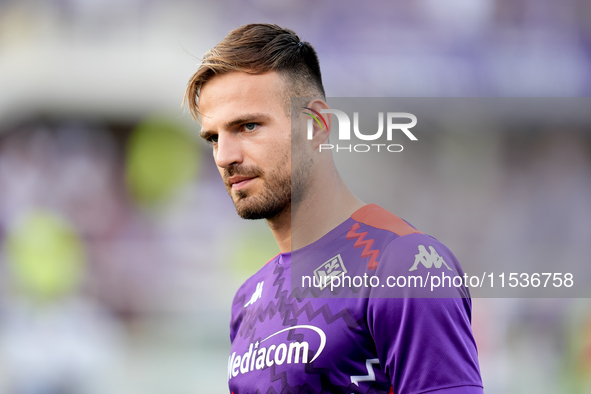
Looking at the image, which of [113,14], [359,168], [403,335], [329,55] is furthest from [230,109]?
[113,14]

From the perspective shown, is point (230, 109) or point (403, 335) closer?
point (403, 335)

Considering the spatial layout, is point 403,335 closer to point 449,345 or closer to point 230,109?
point 449,345

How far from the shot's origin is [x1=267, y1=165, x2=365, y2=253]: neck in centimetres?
176

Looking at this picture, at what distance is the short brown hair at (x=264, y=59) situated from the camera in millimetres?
1768

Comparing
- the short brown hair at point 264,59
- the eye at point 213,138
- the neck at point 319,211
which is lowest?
the neck at point 319,211

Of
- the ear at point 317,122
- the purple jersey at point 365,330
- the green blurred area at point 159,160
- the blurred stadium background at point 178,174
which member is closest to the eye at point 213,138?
the ear at point 317,122

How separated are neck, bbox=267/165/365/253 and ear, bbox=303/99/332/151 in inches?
4.9

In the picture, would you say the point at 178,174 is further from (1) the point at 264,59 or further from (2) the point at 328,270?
(2) the point at 328,270

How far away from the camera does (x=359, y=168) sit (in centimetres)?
282

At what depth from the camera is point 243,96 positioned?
1.72m

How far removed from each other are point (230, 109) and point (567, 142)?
20.1 feet

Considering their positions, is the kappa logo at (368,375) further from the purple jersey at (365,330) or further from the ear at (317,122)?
the ear at (317,122)

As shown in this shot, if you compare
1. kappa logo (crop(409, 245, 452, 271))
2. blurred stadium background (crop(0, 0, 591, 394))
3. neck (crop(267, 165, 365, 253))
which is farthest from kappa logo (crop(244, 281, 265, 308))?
blurred stadium background (crop(0, 0, 591, 394))

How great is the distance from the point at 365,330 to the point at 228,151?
0.72 m
